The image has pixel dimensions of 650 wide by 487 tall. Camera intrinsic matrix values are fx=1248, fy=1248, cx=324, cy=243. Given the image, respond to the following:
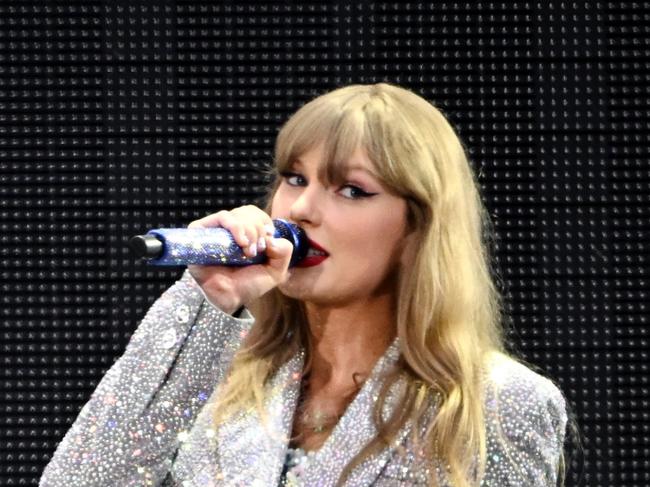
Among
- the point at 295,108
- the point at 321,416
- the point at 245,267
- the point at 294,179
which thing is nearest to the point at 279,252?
the point at 245,267

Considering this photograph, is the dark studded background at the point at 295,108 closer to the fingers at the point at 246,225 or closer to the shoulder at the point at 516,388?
the shoulder at the point at 516,388

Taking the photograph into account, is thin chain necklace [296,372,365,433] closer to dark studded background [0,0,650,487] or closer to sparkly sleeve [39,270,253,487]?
sparkly sleeve [39,270,253,487]

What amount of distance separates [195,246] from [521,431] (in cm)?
50

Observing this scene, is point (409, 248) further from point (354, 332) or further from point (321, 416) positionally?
point (321, 416)

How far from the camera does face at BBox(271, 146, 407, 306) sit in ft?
5.07

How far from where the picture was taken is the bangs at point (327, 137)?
1.56 metres

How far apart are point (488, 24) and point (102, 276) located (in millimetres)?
1052

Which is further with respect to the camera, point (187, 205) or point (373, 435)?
point (187, 205)

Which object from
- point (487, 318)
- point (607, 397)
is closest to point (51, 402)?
point (607, 397)

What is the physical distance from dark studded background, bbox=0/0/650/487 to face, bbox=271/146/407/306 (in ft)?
4.13

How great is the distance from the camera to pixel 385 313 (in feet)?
5.43

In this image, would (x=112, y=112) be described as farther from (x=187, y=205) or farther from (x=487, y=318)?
(x=487, y=318)

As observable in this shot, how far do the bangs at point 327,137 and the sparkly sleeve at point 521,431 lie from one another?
0.34 m

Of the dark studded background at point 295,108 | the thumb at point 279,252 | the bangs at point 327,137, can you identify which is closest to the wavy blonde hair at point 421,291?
→ the bangs at point 327,137
